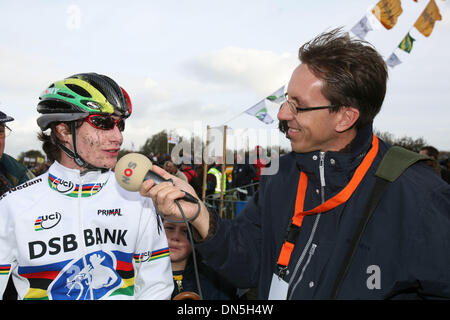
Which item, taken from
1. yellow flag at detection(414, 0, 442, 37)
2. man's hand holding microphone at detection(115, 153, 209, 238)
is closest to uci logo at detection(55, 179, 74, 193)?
man's hand holding microphone at detection(115, 153, 209, 238)

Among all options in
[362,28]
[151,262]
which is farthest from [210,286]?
[362,28]

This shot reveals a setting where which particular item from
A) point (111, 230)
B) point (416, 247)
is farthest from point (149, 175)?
point (416, 247)

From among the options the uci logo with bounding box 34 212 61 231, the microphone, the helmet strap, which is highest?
the helmet strap

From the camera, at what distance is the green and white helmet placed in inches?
104

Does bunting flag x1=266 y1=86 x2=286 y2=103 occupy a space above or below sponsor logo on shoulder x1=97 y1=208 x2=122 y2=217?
above

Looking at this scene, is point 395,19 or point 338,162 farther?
point 395,19

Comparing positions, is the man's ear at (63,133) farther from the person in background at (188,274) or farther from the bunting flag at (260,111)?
the bunting flag at (260,111)

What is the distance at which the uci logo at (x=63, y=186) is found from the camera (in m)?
2.50

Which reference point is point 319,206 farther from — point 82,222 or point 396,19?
point 396,19

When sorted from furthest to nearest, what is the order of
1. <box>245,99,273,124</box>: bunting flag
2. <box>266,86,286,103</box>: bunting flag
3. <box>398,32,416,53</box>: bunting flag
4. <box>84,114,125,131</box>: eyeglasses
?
<box>245,99,273,124</box>: bunting flag < <box>266,86,286,103</box>: bunting flag < <box>398,32,416,53</box>: bunting flag < <box>84,114,125,131</box>: eyeglasses

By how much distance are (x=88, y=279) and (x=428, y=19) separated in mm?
11646

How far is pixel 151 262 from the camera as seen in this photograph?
2449 millimetres

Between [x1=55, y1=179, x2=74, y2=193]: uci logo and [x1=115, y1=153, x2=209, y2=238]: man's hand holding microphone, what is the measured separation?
650 mm

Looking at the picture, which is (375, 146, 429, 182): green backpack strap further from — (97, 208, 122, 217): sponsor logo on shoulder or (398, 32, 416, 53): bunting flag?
(398, 32, 416, 53): bunting flag
